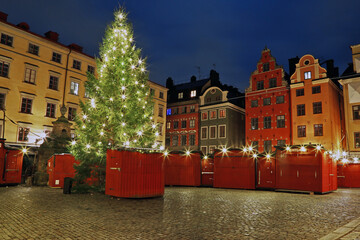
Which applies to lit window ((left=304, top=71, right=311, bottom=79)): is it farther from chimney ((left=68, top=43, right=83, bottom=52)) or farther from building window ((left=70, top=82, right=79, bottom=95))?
chimney ((left=68, top=43, right=83, bottom=52))

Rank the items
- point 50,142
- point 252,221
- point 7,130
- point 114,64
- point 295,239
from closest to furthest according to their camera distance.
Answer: point 295,239, point 252,221, point 114,64, point 50,142, point 7,130

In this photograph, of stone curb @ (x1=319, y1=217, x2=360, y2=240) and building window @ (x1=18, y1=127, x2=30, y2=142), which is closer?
stone curb @ (x1=319, y1=217, x2=360, y2=240)

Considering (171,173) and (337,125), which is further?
(337,125)

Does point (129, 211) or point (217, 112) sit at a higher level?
point (217, 112)

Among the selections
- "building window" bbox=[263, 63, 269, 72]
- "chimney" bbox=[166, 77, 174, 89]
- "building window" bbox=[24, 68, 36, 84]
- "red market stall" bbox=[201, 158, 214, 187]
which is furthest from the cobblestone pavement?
"chimney" bbox=[166, 77, 174, 89]

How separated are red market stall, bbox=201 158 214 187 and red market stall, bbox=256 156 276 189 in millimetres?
3799

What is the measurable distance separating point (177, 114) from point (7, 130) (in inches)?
1087

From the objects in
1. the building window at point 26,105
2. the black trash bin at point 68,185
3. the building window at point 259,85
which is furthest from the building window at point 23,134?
the building window at point 259,85

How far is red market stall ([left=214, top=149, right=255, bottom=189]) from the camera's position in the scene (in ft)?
67.0

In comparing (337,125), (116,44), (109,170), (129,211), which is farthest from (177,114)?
(129,211)

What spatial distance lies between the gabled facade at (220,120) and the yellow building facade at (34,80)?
1686 cm

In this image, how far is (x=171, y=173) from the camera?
2281 centimetres

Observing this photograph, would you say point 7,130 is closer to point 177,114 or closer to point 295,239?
point 177,114

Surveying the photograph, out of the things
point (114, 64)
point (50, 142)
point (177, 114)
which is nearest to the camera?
point (114, 64)
